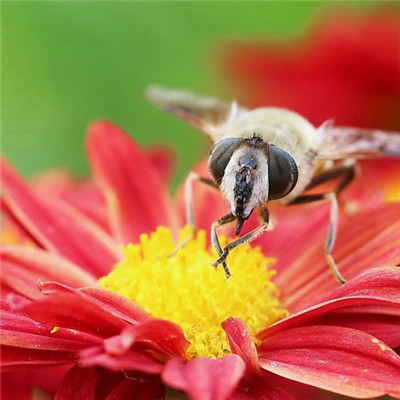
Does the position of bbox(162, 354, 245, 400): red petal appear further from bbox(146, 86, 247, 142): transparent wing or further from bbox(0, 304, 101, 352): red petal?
bbox(146, 86, 247, 142): transparent wing

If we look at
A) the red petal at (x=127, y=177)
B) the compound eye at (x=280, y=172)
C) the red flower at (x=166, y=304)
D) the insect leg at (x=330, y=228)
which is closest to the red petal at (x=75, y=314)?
the red flower at (x=166, y=304)

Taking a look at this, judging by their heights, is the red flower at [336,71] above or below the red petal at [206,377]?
above

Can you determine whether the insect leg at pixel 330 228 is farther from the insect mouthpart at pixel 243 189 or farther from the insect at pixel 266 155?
the insect mouthpart at pixel 243 189

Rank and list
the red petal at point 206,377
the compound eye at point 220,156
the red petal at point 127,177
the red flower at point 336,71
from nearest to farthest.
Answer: the red petal at point 206,377, the compound eye at point 220,156, the red petal at point 127,177, the red flower at point 336,71

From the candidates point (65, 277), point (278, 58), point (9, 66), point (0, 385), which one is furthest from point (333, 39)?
point (0, 385)

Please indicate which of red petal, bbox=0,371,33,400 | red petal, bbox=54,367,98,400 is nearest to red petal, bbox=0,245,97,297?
red petal, bbox=0,371,33,400

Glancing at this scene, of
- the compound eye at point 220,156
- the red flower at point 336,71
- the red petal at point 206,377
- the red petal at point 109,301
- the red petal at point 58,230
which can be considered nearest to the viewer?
the red petal at point 206,377

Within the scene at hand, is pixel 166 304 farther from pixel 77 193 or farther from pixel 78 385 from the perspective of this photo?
pixel 77 193

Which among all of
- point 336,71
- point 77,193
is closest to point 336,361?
point 77,193
